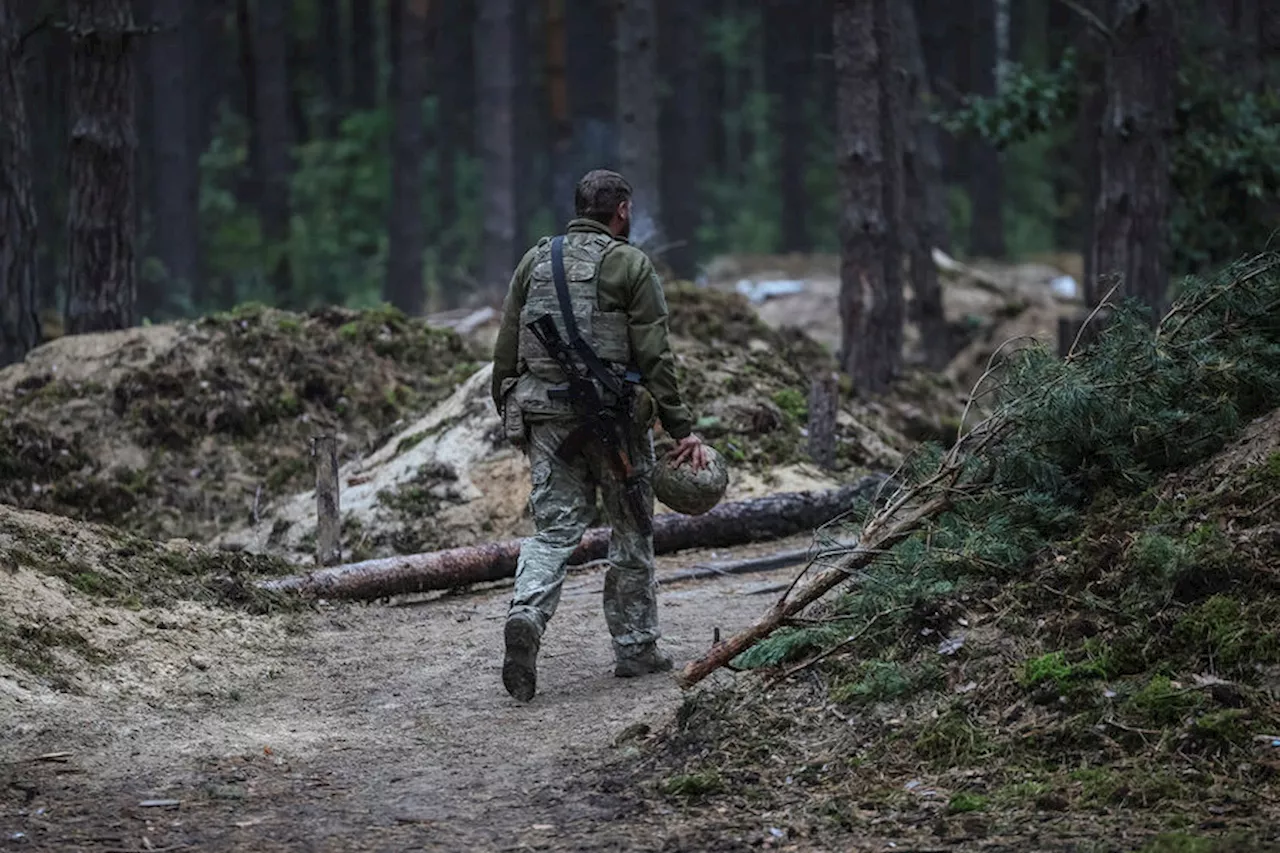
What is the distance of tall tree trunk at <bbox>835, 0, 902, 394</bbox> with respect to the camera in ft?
56.8

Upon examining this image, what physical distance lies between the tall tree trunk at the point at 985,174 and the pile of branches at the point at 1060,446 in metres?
32.1

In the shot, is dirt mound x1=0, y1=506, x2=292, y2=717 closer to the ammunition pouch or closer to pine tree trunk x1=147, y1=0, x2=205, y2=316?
the ammunition pouch

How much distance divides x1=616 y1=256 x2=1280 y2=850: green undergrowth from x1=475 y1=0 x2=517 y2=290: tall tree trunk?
23.0m

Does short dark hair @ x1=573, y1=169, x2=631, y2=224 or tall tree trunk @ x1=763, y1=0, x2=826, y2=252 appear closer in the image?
short dark hair @ x1=573, y1=169, x2=631, y2=224

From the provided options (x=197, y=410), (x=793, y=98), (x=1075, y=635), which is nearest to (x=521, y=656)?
(x=1075, y=635)

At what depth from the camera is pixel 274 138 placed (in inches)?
1294

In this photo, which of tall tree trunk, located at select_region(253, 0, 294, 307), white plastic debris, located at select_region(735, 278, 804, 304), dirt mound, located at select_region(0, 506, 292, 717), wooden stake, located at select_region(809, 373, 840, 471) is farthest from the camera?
tall tree trunk, located at select_region(253, 0, 294, 307)

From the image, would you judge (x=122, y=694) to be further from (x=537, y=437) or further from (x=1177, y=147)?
(x=1177, y=147)

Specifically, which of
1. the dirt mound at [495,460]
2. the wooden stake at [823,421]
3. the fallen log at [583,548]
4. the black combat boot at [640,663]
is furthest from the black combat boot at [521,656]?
the wooden stake at [823,421]

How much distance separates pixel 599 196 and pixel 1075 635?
9.94 ft

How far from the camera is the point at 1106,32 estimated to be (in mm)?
14984

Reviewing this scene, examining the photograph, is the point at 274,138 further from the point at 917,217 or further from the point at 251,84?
the point at 917,217

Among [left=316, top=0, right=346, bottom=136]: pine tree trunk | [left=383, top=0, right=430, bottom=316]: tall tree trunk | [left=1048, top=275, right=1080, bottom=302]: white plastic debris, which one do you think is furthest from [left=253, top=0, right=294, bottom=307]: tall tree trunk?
[left=1048, top=275, right=1080, bottom=302]: white plastic debris

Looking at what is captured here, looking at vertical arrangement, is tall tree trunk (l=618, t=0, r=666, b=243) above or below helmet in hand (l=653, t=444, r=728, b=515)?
above
